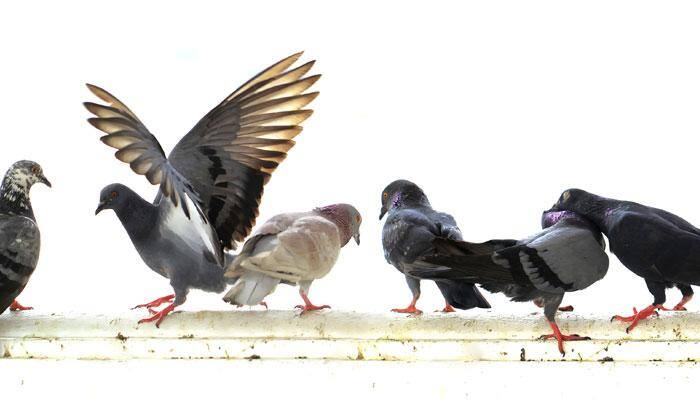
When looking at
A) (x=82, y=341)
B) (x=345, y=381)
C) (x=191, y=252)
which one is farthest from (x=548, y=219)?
(x=82, y=341)

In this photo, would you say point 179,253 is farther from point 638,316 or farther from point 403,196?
point 638,316

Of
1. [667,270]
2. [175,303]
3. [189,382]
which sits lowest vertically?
[189,382]

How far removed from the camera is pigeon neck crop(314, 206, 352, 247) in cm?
315

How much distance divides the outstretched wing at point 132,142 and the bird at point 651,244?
1318 mm

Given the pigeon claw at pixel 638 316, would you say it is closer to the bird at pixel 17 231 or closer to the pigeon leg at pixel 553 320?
the pigeon leg at pixel 553 320

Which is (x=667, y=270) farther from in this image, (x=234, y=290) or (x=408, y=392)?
(x=234, y=290)

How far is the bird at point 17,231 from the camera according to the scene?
2.98 m

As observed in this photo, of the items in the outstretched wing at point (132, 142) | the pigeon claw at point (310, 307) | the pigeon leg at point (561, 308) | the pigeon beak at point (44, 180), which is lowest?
the pigeon claw at point (310, 307)

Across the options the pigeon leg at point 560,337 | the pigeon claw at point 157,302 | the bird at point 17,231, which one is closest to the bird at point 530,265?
the pigeon leg at point 560,337

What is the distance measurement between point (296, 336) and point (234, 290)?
0.26 meters

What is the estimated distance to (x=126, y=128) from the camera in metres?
2.69

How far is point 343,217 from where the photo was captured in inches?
125

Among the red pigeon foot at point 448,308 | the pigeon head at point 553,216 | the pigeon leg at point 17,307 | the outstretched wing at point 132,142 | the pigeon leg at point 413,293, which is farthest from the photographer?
the pigeon leg at point 17,307

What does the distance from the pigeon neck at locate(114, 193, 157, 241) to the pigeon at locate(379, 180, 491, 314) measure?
2.54 feet
